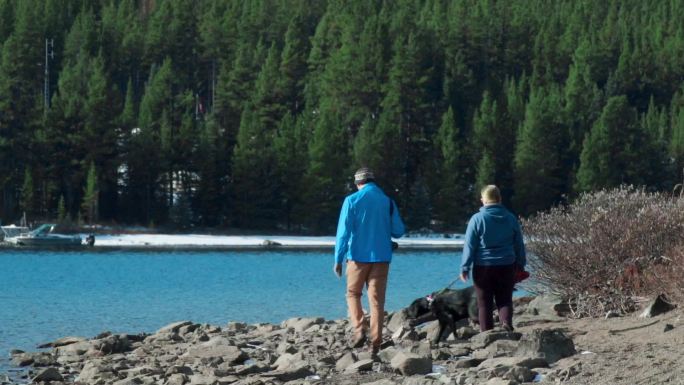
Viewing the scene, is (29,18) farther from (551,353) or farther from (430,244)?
(551,353)

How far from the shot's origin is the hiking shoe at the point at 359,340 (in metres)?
13.6

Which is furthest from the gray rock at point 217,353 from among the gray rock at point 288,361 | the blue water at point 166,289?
the blue water at point 166,289

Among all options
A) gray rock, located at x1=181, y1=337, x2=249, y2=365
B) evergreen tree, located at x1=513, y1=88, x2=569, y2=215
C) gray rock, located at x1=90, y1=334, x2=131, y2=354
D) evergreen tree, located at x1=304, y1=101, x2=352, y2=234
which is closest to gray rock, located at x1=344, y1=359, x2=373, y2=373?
gray rock, located at x1=181, y1=337, x2=249, y2=365

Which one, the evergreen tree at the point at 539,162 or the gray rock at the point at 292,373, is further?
the evergreen tree at the point at 539,162

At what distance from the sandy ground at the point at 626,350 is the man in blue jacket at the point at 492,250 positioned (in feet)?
2.91

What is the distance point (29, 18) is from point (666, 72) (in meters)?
42.6

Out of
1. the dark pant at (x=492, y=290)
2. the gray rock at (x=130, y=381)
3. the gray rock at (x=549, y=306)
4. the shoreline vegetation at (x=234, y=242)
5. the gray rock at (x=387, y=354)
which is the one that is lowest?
the gray rock at (x=130, y=381)

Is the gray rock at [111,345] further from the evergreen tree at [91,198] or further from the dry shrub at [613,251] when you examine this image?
the evergreen tree at [91,198]

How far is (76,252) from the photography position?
5691 centimetres

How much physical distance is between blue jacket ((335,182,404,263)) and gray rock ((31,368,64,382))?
328cm

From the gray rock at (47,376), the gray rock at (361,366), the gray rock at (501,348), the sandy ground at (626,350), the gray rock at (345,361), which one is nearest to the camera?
the sandy ground at (626,350)

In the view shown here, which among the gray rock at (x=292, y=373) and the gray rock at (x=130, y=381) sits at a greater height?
the gray rock at (x=292, y=373)

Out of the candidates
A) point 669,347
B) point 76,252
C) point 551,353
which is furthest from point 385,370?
point 76,252

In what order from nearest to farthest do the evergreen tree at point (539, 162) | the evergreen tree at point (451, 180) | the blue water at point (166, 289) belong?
1. the blue water at point (166, 289)
2. the evergreen tree at point (451, 180)
3. the evergreen tree at point (539, 162)
